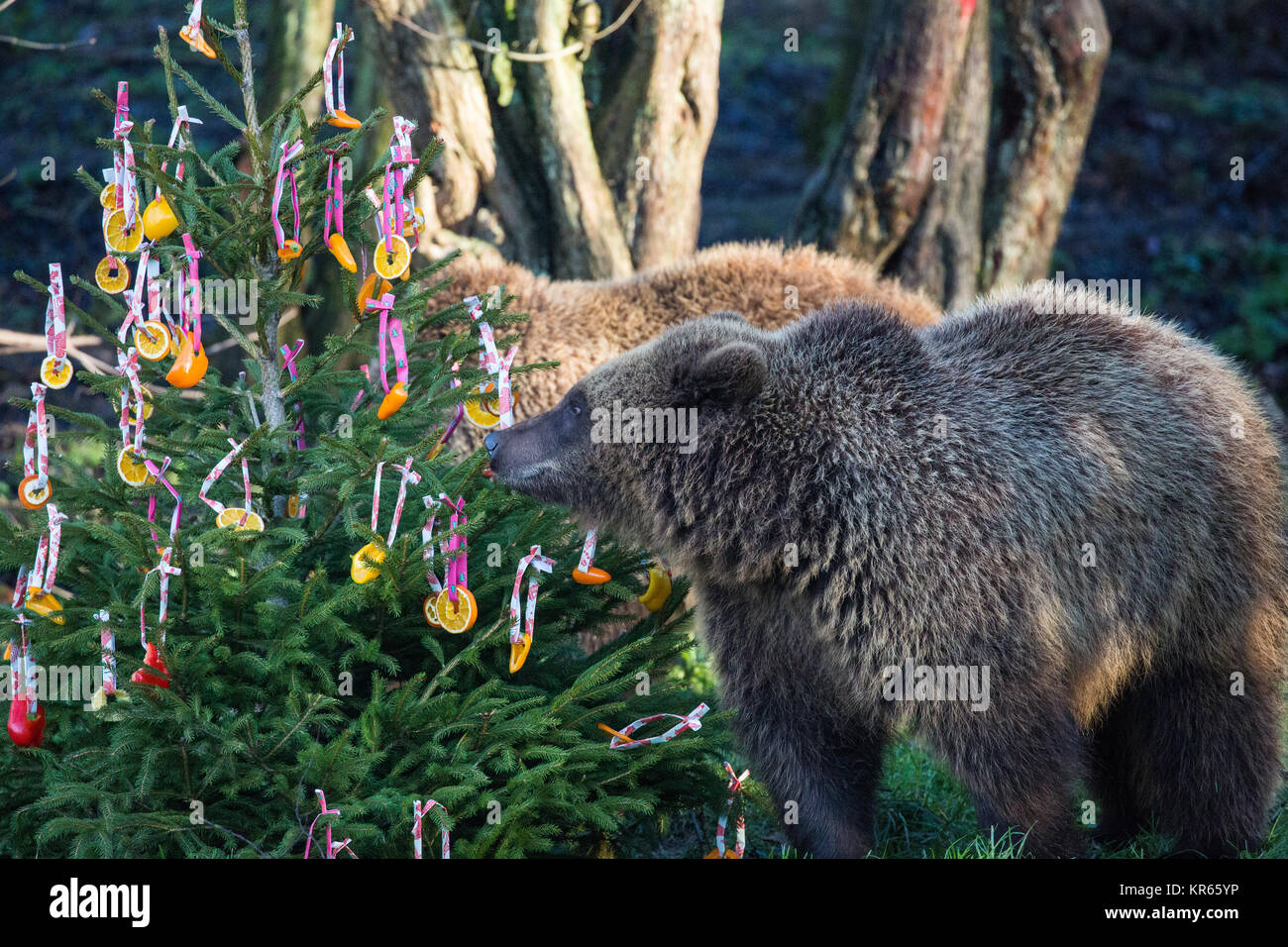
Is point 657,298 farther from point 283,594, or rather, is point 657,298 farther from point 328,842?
point 328,842

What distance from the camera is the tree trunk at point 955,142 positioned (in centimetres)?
796

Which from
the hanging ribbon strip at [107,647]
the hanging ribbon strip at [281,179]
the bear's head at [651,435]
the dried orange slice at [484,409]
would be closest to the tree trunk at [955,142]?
the bear's head at [651,435]

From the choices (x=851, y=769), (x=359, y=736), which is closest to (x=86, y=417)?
(x=359, y=736)

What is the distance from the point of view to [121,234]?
3604 mm

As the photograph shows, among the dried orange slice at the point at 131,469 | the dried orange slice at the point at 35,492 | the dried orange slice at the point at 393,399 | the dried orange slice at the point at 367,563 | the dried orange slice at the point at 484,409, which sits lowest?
the dried orange slice at the point at 367,563

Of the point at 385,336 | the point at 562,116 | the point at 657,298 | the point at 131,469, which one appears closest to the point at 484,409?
the point at 385,336

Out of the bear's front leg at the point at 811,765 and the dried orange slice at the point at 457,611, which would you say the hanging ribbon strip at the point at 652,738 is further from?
the dried orange slice at the point at 457,611

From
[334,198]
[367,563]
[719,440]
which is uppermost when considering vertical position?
[334,198]

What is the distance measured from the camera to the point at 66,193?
42.5ft

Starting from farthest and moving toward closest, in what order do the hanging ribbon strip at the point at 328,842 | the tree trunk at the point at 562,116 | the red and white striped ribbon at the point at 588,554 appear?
the tree trunk at the point at 562,116
the red and white striped ribbon at the point at 588,554
the hanging ribbon strip at the point at 328,842

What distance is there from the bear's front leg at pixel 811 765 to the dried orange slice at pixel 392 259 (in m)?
1.81

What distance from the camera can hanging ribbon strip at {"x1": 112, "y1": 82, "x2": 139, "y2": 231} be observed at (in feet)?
11.6

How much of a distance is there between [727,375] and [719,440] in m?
0.21
